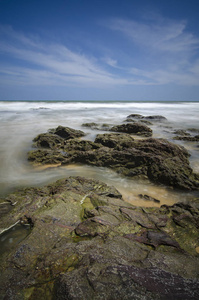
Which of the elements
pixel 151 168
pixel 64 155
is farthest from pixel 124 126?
pixel 151 168

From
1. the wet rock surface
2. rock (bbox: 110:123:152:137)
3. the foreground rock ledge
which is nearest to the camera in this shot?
the foreground rock ledge

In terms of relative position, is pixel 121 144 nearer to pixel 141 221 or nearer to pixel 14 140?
pixel 141 221

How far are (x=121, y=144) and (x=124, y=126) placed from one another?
15.8ft

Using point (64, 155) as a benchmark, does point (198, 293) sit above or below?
above

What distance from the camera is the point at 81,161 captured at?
5.30 metres

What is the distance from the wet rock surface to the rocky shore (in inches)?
11.4

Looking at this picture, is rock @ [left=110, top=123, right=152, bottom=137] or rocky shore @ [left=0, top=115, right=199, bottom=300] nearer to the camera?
rocky shore @ [left=0, top=115, right=199, bottom=300]

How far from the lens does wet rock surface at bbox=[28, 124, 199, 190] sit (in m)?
3.94

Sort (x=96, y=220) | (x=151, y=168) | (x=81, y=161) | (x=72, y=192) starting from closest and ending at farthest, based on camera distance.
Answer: (x=96, y=220) < (x=72, y=192) < (x=151, y=168) < (x=81, y=161)

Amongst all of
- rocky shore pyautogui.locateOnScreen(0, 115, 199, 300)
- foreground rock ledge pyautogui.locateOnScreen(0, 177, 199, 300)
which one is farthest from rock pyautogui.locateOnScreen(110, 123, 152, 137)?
foreground rock ledge pyautogui.locateOnScreen(0, 177, 199, 300)

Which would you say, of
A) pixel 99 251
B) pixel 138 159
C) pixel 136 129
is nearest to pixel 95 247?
pixel 99 251

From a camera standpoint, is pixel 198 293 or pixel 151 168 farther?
pixel 151 168

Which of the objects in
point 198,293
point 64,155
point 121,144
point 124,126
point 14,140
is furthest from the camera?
point 124,126

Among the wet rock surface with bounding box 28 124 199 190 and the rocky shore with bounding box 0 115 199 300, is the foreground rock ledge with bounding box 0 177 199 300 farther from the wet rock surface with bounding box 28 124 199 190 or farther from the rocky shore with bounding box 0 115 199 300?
the wet rock surface with bounding box 28 124 199 190
